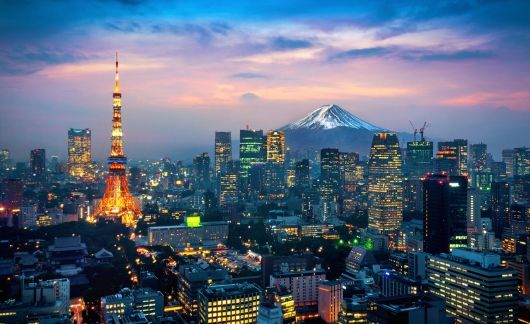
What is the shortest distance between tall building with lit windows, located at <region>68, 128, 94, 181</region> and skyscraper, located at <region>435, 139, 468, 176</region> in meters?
25.5

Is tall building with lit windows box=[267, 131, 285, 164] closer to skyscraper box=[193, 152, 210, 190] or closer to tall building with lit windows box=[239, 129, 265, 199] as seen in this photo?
tall building with lit windows box=[239, 129, 265, 199]

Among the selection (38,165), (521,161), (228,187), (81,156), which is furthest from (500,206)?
(81,156)

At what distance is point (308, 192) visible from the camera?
32.5 metres

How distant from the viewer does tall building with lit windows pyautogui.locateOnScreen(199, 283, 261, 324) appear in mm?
10547

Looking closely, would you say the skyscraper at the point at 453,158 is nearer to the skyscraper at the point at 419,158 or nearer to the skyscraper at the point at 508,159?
the skyscraper at the point at 419,158

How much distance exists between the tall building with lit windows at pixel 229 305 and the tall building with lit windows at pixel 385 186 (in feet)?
48.1

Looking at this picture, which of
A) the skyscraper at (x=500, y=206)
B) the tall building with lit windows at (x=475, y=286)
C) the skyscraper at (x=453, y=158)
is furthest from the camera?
the skyscraper at (x=453, y=158)

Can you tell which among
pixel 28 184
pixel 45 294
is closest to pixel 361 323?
pixel 45 294

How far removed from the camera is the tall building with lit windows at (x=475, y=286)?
10.5 m

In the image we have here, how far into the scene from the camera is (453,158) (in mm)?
33625

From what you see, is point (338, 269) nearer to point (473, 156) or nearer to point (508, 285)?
point (508, 285)

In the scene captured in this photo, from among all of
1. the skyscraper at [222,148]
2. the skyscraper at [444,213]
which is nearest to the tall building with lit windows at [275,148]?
the skyscraper at [222,148]

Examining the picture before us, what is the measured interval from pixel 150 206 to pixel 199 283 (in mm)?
18265

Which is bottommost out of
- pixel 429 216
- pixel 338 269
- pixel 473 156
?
pixel 338 269
